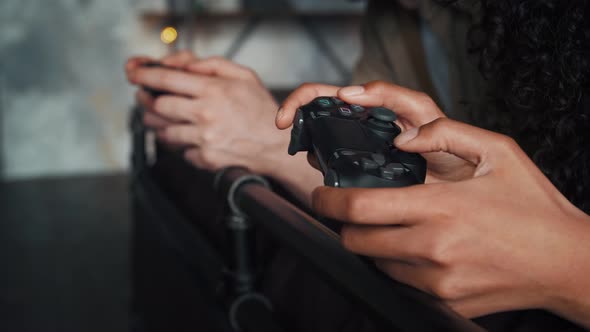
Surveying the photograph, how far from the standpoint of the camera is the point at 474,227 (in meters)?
0.19

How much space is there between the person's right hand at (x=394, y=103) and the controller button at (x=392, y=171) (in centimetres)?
4

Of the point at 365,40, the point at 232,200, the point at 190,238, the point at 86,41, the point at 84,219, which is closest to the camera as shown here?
the point at 232,200

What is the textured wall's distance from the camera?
1.96 metres

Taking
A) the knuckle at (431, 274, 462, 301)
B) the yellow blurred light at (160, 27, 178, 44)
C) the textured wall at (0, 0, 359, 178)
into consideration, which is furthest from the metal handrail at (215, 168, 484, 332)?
the textured wall at (0, 0, 359, 178)

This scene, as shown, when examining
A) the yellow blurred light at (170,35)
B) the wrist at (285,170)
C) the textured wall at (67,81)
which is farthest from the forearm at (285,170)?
the textured wall at (67,81)

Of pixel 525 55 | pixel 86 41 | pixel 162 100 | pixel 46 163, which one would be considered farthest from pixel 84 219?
pixel 525 55

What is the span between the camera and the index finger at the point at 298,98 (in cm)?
24

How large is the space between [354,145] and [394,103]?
0.05m

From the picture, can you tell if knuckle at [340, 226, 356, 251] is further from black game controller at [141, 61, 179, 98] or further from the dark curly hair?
black game controller at [141, 61, 179, 98]

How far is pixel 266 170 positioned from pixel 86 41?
5.70 feet

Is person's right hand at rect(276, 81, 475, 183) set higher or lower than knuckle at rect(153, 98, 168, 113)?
higher

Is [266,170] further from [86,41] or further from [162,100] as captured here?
[86,41]

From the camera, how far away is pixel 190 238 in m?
0.54

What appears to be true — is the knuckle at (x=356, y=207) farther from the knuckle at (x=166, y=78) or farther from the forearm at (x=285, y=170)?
the knuckle at (x=166, y=78)
